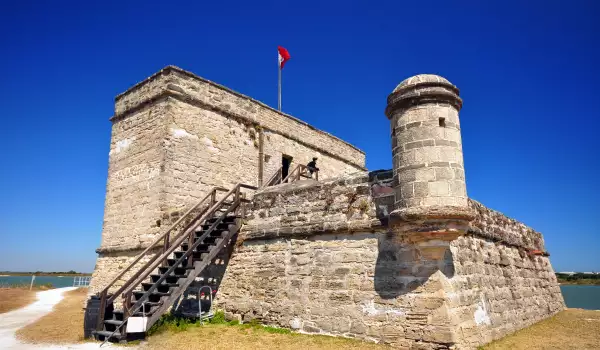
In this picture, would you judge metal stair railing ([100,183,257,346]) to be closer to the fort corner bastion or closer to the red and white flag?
the fort corner bastion

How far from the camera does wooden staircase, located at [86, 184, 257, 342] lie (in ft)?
26.1

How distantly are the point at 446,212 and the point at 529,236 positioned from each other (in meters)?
8.58

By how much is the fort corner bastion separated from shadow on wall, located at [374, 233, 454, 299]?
0.07 feet

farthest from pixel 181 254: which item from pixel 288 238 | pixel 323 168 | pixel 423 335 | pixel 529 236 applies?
pixel 529 236

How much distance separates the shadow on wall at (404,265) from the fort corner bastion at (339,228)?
0.07 feet

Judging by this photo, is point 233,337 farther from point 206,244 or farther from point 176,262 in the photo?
point 206,244

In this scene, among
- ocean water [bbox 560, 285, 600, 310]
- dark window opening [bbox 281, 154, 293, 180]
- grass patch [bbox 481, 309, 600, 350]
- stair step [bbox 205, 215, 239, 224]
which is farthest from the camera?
ocean water [bbox 560, 285, 600, 310]

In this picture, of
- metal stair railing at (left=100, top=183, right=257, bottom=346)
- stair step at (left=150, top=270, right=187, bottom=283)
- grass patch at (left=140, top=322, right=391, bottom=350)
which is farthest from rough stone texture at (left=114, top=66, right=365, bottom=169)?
grass patch at (left=140, top=322, right=391, bottom=350)

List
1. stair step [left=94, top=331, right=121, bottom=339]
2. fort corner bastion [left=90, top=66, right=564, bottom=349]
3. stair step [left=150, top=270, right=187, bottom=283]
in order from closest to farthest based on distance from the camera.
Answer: fort corner bastion [left=90, top=66, right=564, bottom=349] < stair step [left=94, top=331, right=121, bottom=339] < stair step [left=150, top=270, right=187, bottom=283]

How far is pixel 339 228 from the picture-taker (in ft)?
28.1

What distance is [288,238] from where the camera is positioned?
9.54 m

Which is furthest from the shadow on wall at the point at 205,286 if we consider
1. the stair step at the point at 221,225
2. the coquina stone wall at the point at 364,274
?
the stair step at the point at 221,225

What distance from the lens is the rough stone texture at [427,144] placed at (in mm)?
7023

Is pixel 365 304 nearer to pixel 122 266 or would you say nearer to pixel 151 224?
pixel 151 224
